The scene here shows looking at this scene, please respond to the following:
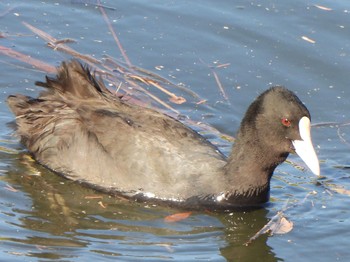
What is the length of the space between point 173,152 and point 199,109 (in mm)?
1483

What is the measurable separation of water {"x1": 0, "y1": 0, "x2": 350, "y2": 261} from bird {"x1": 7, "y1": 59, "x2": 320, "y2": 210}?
133 mm

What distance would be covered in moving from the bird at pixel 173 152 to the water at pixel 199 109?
13 cm

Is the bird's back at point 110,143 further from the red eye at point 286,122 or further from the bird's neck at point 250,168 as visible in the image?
the red eye at point 286,122

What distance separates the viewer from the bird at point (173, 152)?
731cm

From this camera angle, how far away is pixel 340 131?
28.7ft

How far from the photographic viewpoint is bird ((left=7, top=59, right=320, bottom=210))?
7.31 m

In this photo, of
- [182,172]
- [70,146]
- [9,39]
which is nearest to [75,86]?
[70,146]

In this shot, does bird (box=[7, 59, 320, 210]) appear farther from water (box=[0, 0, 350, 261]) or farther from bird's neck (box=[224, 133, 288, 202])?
water (box=[0, 0, 350, 261])

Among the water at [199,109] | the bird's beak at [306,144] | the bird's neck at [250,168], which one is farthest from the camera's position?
the bird's neck at [250,168]

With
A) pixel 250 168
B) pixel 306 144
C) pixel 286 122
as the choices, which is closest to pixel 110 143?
pixel 250 168

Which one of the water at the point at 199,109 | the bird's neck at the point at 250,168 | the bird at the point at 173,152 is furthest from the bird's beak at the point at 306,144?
the water at the point at 199,109

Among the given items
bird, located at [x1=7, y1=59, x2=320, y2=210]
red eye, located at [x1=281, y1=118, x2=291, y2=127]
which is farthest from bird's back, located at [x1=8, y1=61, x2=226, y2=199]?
red eye, located at [x1=281, y1=118, x2=291, y2=127]

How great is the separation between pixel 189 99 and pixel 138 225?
2.18 meters

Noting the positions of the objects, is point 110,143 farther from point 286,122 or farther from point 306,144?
point 306,144
